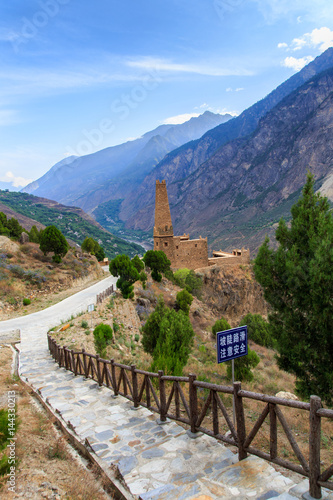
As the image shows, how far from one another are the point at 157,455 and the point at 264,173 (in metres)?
149

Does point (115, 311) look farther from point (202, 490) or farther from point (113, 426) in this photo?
point (202, 490)

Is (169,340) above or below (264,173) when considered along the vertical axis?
below

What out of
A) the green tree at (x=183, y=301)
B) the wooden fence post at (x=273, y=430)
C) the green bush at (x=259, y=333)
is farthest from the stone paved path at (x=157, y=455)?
the green tree at (x=183, y=301)

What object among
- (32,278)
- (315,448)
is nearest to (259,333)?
(32,278)

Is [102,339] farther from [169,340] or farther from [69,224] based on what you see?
[69,224]

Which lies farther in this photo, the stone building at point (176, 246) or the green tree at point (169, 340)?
the stone building at point (176, 246)

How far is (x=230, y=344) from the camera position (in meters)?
5.50

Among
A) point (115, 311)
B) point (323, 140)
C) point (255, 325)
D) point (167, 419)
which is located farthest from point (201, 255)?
point (323, 140)

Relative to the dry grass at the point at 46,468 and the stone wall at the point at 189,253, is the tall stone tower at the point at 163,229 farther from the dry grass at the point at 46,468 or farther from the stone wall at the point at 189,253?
the dry grass at the point at 46,468

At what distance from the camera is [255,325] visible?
2372cm

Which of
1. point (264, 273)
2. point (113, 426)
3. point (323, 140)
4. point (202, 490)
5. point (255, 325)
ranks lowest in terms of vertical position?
point (255, 325)

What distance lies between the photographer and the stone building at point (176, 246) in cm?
3697

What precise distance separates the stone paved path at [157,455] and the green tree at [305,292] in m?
3.65

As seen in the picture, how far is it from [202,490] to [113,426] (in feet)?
8.24
